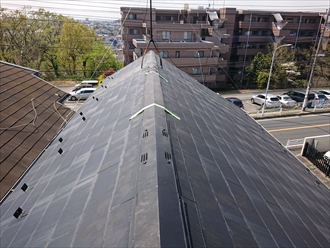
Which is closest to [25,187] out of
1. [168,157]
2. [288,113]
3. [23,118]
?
[168,157]

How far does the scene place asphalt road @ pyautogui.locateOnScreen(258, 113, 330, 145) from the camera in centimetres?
1916

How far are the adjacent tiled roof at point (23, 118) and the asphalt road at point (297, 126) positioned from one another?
16.6m

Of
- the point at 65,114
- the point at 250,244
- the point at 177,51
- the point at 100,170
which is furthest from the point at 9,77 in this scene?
the point at 177,51

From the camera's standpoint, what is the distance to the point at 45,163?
5.37m

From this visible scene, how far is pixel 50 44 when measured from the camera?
35.1 metres

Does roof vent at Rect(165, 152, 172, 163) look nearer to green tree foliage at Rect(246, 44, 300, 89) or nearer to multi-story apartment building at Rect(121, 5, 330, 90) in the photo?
multi-story apartment building at Rect(121, 5, 330, 90)

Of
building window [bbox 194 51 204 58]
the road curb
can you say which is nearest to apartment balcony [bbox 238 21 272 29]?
building window [bbox 194 51 204 58]

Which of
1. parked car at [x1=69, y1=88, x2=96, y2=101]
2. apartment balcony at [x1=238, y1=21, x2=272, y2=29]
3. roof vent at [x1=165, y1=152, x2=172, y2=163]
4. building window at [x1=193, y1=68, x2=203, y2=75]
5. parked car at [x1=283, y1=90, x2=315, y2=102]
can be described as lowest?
parked car at [x1=283, y1=90, x2=315, y2=102]

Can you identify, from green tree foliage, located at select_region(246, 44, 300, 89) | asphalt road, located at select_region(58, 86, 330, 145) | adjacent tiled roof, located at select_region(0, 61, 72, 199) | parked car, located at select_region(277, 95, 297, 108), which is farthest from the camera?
green tree foliage, located at select_region(246, 44, 300, 89)

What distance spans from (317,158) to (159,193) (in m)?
15.5

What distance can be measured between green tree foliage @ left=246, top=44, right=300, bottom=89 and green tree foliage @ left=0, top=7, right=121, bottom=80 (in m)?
22.0

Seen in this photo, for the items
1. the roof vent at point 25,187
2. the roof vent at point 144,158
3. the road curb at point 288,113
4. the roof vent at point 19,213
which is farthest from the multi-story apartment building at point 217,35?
the roof vent at point 144,158

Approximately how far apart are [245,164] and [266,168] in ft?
2.81

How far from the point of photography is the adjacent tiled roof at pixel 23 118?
7.11 m
